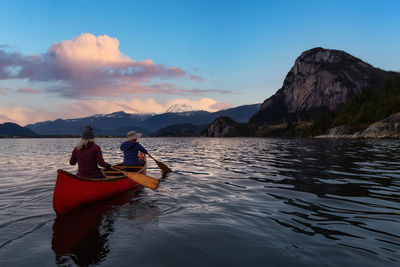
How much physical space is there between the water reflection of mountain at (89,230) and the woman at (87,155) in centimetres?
158

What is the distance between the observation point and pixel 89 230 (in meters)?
7.70

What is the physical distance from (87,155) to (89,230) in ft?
12.1

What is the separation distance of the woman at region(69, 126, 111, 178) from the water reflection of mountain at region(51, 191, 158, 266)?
1584mm

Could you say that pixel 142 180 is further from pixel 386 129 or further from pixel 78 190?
pixel 386 129

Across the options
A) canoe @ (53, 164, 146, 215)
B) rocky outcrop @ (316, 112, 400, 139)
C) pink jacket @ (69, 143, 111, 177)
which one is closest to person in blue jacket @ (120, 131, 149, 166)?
canoe @ (53, 164, 146, 215)

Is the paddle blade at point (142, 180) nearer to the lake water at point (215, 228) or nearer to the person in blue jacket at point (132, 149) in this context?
the lake water at point (215, 228)

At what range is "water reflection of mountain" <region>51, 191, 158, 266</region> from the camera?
5.88m

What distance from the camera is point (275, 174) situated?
17.5 m

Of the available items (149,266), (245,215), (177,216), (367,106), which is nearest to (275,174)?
(245,215)

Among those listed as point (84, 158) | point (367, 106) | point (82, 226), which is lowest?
point (82, 226)

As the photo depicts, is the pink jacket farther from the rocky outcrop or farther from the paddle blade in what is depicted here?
the rocky outcrop

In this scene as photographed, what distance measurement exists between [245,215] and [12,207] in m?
9.37

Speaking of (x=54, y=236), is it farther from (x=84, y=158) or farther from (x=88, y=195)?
(x=84, y=158)

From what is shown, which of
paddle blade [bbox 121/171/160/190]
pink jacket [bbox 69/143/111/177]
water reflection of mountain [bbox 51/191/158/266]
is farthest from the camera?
paddle blade [bbox 121/171/160/190]
